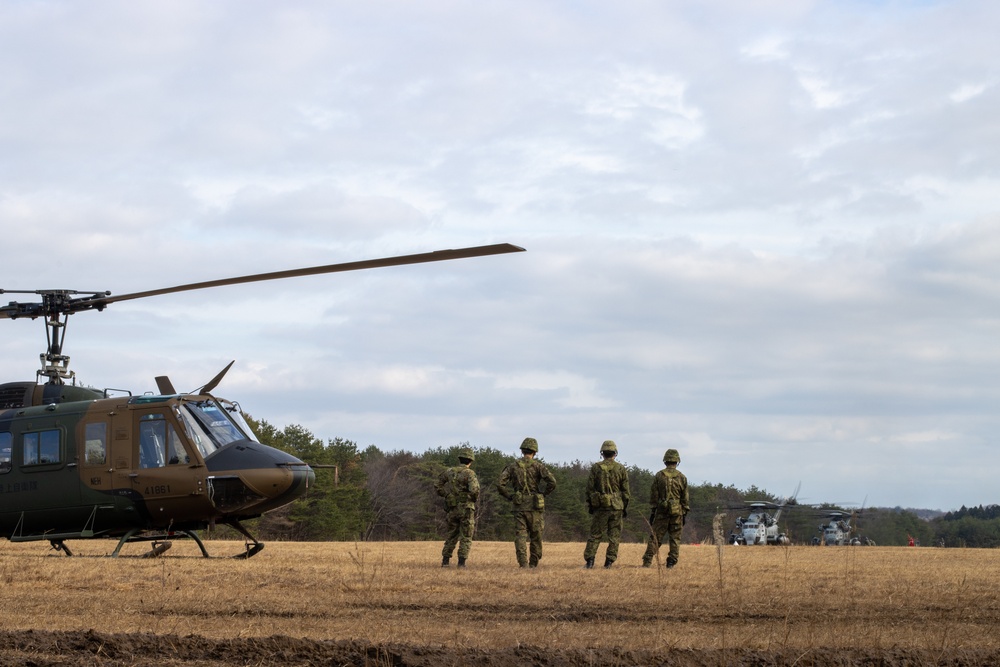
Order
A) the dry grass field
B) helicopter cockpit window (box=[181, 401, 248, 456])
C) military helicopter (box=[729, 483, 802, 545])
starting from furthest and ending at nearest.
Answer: military helicopter (box=[729, 483, 802, 545]), helicopter cockpit window (box=[181, 401, 248, 456]), the dry grass field

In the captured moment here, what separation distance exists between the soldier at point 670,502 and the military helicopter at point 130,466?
5.45m

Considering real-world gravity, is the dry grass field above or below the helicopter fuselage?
below

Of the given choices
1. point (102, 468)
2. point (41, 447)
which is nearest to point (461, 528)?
point (102, 468)

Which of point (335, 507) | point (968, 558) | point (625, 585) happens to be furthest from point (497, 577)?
point (335, 507)

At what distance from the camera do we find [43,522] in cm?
1731

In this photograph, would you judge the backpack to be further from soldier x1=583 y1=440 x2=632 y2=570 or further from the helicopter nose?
the helicopter nose

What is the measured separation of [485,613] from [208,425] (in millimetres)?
7886

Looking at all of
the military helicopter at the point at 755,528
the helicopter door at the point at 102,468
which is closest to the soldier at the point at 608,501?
the helicopter door at the point at 102,468

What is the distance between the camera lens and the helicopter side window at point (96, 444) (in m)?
17.0

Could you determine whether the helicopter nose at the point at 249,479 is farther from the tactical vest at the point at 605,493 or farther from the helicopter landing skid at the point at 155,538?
the tactical vest at the point at 605,493

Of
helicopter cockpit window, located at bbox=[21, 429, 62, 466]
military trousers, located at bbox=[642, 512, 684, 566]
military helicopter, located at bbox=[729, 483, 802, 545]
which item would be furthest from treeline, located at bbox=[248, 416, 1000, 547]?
helicopter cockpit window, located at bbox=[21, 429, 62, 466]

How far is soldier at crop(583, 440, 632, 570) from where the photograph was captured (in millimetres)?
16422

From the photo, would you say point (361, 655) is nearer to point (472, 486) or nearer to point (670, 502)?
point (472, 486)

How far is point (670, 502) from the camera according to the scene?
16844 millimetres
